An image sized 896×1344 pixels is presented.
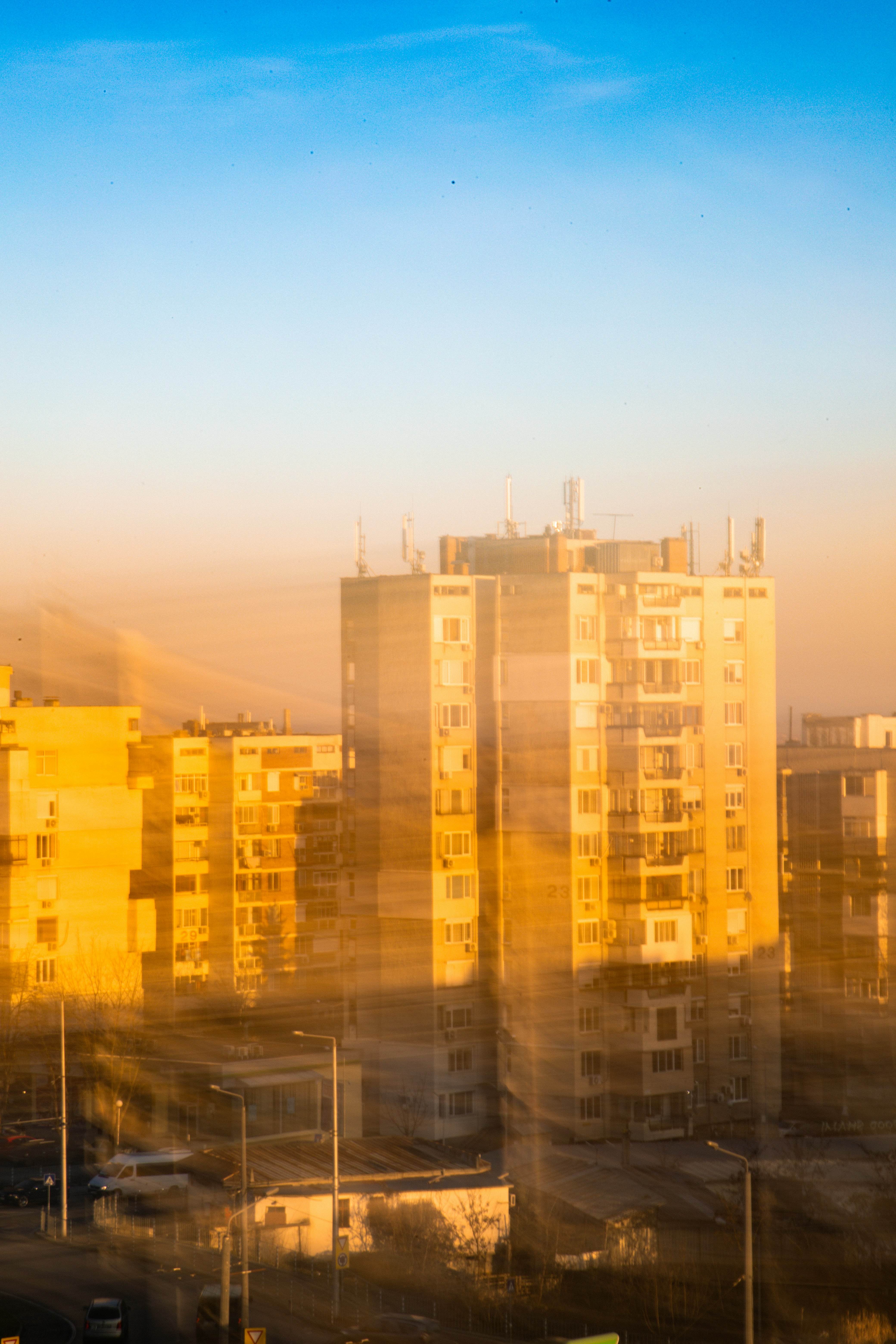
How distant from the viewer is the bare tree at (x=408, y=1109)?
253 inches

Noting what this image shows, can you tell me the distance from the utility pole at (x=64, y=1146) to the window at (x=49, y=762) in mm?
1175

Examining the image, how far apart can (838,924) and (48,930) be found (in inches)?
209

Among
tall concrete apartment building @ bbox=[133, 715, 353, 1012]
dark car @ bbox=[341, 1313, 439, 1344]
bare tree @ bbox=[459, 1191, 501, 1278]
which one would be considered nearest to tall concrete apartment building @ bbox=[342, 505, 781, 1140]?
tall concrete apartment building @ bbox=[133, 715, 353, 1012]

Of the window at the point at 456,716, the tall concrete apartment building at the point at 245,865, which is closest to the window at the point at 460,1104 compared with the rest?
the tall concrete apartment building at the point at 245,865

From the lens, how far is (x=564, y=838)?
6.88 meters

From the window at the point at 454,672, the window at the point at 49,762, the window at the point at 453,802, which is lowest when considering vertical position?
the window at the point at 453,802

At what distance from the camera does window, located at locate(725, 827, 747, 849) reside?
23.4 feet

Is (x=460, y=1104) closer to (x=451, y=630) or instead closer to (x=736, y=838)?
(x=736, y=838)

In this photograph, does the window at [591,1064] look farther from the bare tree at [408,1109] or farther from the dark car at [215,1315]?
the dark car at [215,1315]

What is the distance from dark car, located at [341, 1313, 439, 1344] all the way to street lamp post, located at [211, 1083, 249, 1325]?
Result: 39cm

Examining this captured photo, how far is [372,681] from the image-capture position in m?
6.98

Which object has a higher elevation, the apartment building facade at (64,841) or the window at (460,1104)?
the apartment building facade at (64,841)

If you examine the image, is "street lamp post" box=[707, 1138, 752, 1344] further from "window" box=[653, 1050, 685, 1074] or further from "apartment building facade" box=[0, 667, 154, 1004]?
"apartment building facade" box=[0, 667, 154, 1004]

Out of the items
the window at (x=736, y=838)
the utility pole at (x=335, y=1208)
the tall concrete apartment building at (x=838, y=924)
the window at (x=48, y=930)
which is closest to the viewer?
the utility pole at (x=335, y=1208)
